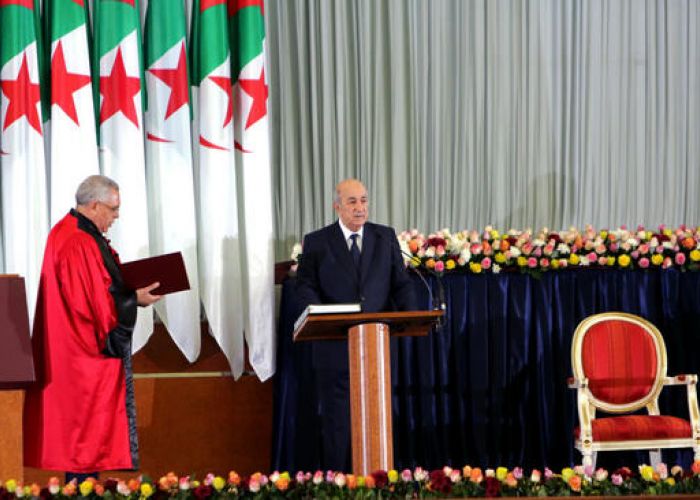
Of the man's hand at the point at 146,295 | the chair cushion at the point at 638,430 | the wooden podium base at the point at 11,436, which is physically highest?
the man's hand at the point at 146,295

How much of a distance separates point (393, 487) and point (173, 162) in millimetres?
3609

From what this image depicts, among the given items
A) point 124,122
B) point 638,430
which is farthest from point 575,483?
point 124,122

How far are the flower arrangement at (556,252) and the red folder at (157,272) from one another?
5.62 feet

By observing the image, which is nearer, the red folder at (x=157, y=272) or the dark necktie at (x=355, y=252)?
the red folder at (x=157, y=272)

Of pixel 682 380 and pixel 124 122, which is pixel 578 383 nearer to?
pixel 682 380

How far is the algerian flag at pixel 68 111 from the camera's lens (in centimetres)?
627

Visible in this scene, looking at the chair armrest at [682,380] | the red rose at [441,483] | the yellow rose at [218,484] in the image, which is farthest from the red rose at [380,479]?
the chair armrest at [682,380]

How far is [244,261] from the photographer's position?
6602mm

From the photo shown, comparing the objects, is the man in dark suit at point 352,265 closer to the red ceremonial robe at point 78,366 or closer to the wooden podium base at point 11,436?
the red ceremonial robe at point 78,366

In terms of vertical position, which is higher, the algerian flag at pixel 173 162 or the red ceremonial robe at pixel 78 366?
the algerian flag at pixel 173 162

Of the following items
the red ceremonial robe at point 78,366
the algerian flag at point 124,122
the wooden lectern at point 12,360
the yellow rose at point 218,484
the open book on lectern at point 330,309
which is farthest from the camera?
the algerian flag at point 124,122

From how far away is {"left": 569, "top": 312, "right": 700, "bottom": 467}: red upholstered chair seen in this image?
5.56 metres

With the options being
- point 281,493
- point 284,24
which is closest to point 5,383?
point 281,493

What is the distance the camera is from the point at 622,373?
19.1ft
